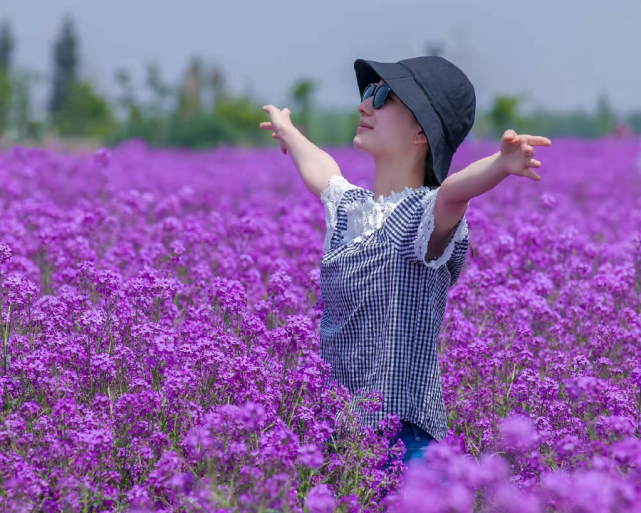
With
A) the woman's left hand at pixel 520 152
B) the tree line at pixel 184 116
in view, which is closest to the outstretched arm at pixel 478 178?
the woman's left hand at pixel 520 152

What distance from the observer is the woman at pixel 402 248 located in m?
3.25

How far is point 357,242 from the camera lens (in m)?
3.53

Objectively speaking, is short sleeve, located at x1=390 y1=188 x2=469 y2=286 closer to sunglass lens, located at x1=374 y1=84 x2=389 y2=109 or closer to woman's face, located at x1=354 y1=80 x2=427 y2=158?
woman's face, located at x1=354 y1=80 x2=427 y2=158

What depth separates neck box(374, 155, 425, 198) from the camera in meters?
3.61

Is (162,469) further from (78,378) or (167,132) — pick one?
(167,132)

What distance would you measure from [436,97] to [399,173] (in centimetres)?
37

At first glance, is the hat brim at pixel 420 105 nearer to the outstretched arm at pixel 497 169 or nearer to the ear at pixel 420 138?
the ear at pixel 420 138

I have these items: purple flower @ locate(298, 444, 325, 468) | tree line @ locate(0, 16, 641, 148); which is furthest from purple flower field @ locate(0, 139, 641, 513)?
tree line @ locate(0, 16, 641, 148)

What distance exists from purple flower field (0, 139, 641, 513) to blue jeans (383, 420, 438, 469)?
131 mm

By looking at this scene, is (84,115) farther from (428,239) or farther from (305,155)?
(428,239)

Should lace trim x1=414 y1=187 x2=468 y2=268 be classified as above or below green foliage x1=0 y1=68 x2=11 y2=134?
above

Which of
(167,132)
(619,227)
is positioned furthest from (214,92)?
(619,227)

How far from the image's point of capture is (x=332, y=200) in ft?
12.5

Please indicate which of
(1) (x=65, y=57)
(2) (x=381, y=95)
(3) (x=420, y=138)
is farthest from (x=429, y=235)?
(1) (x=65, y=57)
